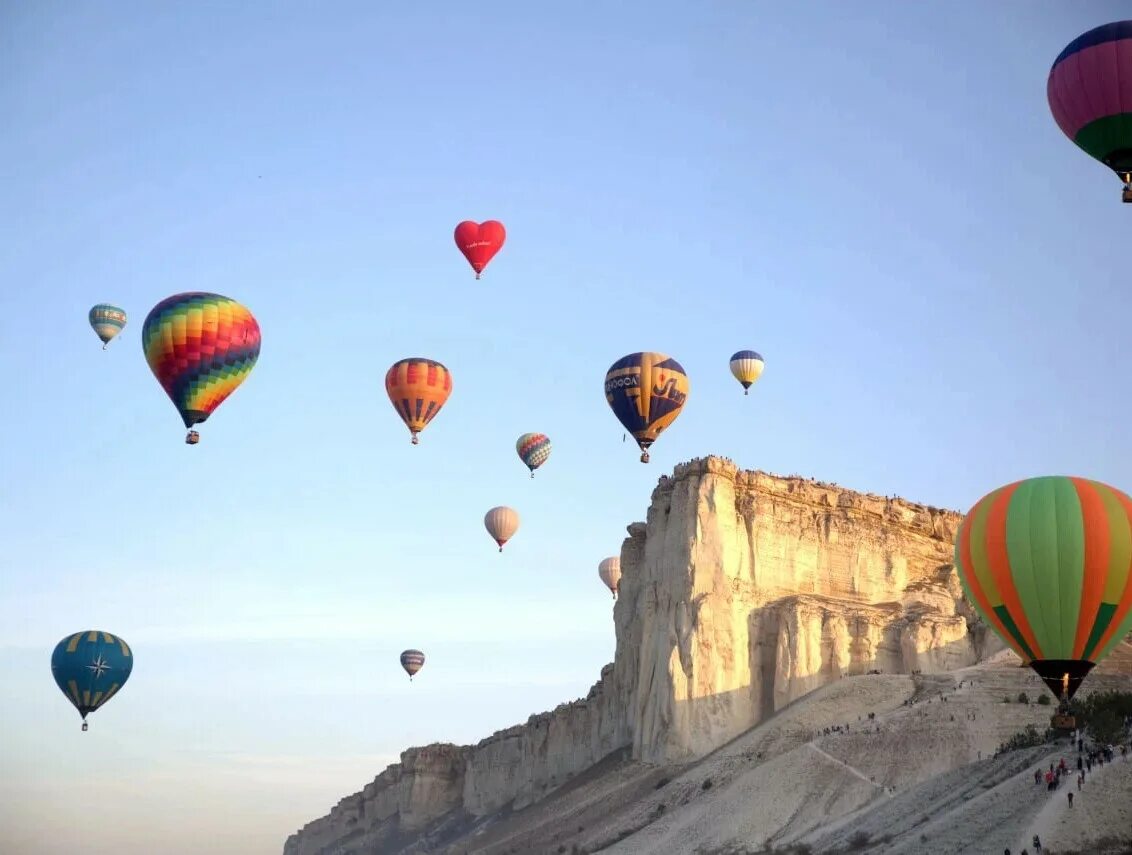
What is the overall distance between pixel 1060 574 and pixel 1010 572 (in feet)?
4.39

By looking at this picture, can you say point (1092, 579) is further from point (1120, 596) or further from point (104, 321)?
point (104, 321)

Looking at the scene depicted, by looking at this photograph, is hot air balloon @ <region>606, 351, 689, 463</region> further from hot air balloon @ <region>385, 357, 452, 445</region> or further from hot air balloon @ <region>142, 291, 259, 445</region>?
hot air balloon @ <region>142, 291, 259, 445</region>

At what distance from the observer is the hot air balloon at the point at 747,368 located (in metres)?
88.1

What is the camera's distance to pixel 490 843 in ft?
281

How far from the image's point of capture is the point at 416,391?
74.2m

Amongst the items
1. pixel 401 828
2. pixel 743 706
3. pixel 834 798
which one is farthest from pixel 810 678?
pixel 401 828

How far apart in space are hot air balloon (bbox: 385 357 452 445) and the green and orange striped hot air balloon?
3522 cm

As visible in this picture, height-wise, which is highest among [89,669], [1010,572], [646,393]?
[646,393]

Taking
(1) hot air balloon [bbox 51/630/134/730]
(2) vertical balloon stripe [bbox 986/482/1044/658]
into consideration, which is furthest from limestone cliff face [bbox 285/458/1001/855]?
(2) vertical balloon stripe [bbox 986/482/1044/658]

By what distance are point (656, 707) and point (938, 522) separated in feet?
85.0

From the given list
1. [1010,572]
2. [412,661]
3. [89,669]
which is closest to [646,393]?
[89,669]

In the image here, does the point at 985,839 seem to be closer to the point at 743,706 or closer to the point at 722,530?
the point at 743,706

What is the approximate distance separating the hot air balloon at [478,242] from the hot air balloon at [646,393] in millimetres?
7960

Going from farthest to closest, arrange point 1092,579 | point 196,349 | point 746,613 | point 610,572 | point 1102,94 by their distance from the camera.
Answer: point 610,572
point 746,613
point 196,349
point 1102,94
point 1092,579
